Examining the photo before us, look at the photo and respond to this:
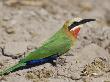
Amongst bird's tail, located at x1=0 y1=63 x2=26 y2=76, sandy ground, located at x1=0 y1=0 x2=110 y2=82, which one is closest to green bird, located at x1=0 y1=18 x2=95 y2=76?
bird's tail, located at x1=0 y1=63 x2=26 y2=76

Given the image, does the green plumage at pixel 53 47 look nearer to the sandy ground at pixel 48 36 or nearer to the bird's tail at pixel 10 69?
the bird's tail at pixel 10 69

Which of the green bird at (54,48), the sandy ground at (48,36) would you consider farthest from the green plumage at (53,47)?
the sandy ground at (48,36)

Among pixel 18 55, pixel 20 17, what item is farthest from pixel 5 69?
pixel 20 17

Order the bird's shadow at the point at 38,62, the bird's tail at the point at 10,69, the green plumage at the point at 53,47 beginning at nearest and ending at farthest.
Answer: the bird's tail at the point at 10,69, the green plumage at the point at 53,47, the bird's shadow at the point at 38,62

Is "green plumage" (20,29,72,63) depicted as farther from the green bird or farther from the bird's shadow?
the bird's shadow

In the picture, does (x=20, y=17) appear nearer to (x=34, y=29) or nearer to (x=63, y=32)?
(x=34, y=29)

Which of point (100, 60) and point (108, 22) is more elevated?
point (108, 22)

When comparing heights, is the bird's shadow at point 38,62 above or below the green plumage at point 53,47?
below
